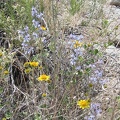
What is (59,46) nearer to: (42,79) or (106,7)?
(42,79)

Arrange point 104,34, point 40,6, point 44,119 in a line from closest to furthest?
point 44,119
point 104,34
point 40,6

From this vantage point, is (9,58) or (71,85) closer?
(71,85)

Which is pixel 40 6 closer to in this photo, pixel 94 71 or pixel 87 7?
pixel 87 7

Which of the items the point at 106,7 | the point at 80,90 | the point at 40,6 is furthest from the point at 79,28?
the point at 80,90

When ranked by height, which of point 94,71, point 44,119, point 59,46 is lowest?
point 44,119

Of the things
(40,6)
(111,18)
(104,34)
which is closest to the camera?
(104,34)

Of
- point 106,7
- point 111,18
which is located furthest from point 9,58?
point 106,7

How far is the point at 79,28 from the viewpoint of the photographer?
3123mm

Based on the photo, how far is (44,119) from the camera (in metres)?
1.79

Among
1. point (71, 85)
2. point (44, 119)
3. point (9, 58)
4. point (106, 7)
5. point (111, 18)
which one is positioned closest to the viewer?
point (44, 119)

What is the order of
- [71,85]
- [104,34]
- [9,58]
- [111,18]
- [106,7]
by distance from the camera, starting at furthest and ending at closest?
[106,7] → [111,18] → [104,34] → [9,58] → [71,85]

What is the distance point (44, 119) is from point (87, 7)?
2127 mm

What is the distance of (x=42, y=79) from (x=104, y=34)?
3.86ft

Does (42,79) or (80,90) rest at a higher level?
(42,79)
